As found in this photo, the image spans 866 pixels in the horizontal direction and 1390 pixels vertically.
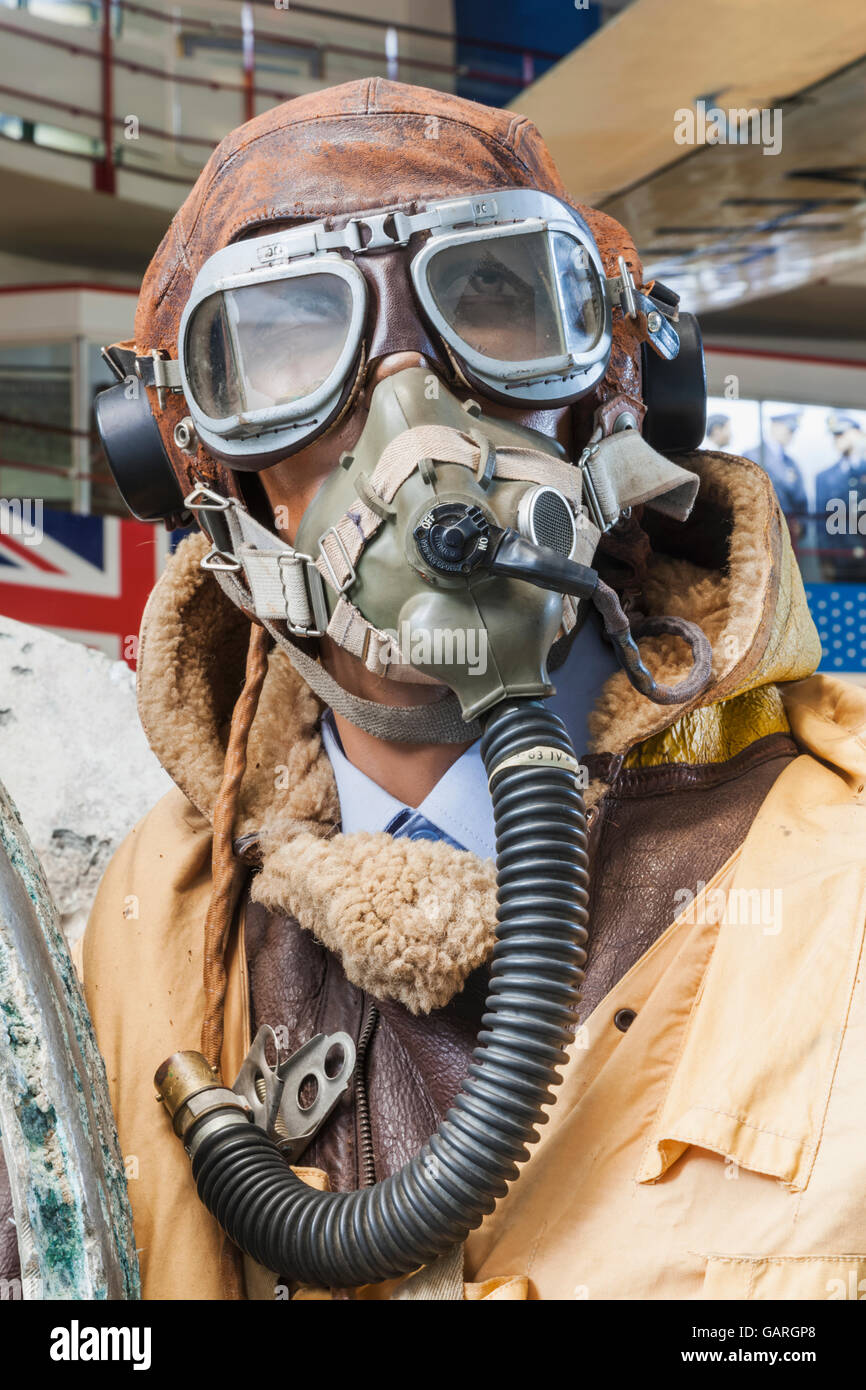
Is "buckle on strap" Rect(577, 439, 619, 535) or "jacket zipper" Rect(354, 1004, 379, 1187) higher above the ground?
"buckle on strap" Rect(577, 439, 619, 535)

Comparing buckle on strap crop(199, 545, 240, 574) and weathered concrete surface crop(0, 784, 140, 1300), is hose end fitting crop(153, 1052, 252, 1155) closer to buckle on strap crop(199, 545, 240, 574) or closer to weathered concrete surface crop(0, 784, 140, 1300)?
weathered concrete surface crop(0, 784, 140, 1300)

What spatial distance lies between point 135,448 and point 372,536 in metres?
0.44

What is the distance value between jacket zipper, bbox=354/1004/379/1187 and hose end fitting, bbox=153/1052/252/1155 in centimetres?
12

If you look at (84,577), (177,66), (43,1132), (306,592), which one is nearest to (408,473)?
(306,592)

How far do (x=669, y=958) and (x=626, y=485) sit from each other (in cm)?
52

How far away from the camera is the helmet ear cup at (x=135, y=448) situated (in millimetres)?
1663

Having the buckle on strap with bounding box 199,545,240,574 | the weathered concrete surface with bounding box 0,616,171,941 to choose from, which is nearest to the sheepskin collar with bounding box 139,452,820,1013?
the buckle on strap with bounding box 199,545,240,574

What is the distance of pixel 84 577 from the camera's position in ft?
17.6

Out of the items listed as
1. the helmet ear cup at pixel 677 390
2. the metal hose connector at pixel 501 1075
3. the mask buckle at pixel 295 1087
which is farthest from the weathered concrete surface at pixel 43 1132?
the helmet ear cup at pixel 677 390

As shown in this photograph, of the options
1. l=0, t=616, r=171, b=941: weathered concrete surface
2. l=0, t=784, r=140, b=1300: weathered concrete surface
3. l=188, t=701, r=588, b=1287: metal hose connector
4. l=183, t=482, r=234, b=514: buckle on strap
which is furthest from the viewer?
l=0, t=616, r=171, b=941: weathered concrete surface

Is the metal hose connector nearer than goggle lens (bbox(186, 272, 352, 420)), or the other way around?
the metal hose connector

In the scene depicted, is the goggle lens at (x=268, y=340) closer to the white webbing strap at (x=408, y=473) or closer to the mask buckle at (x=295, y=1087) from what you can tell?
the white webbing strap at (x=408, y=473)

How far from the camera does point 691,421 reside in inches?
64.2

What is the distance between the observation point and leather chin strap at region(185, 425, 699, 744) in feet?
4.53
